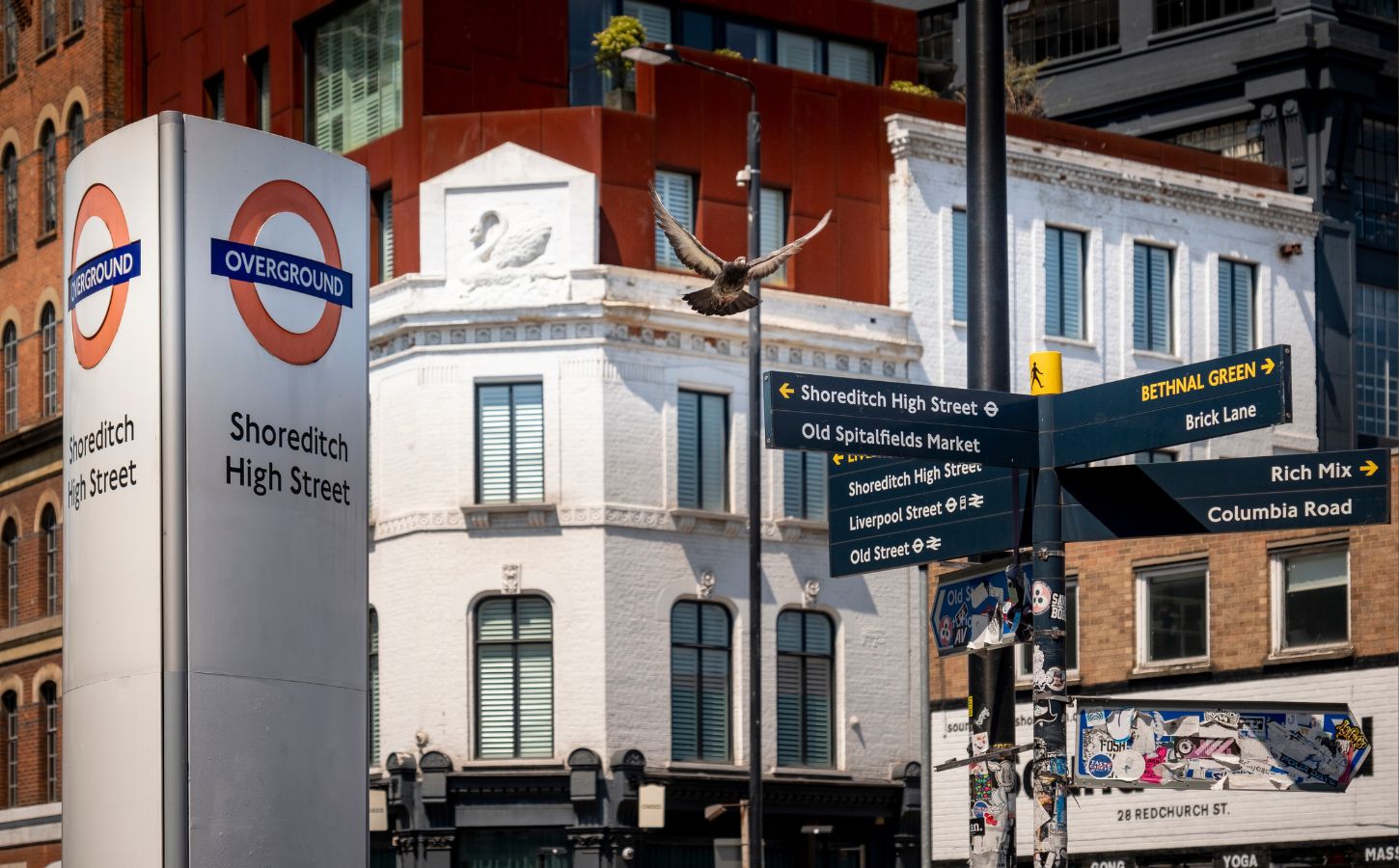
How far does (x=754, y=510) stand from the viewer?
129ft

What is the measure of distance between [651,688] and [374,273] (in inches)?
365

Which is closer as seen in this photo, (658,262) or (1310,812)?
(1310,812)

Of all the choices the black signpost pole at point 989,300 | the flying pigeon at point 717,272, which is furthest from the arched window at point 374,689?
the black signpost pole at point 989,300

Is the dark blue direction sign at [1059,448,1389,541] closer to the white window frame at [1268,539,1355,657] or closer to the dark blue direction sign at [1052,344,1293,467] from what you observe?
the dark blue direction sign at [1052,344,1293,467]

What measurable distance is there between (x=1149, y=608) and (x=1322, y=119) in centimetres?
1605

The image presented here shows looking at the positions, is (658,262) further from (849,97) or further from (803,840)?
(803,840)

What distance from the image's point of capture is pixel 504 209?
1676 inches

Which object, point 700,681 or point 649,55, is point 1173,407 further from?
point 700,681

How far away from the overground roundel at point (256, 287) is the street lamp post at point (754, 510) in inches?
Answer: 686

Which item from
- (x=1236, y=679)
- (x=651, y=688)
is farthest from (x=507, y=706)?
(x=1236, y=679)

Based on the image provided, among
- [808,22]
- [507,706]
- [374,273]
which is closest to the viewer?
[507,706]

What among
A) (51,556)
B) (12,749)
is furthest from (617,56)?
(12,749)

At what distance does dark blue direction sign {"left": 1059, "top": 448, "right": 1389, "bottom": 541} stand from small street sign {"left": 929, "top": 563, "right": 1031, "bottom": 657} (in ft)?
1.92

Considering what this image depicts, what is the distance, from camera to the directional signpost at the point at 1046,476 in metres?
17.3
